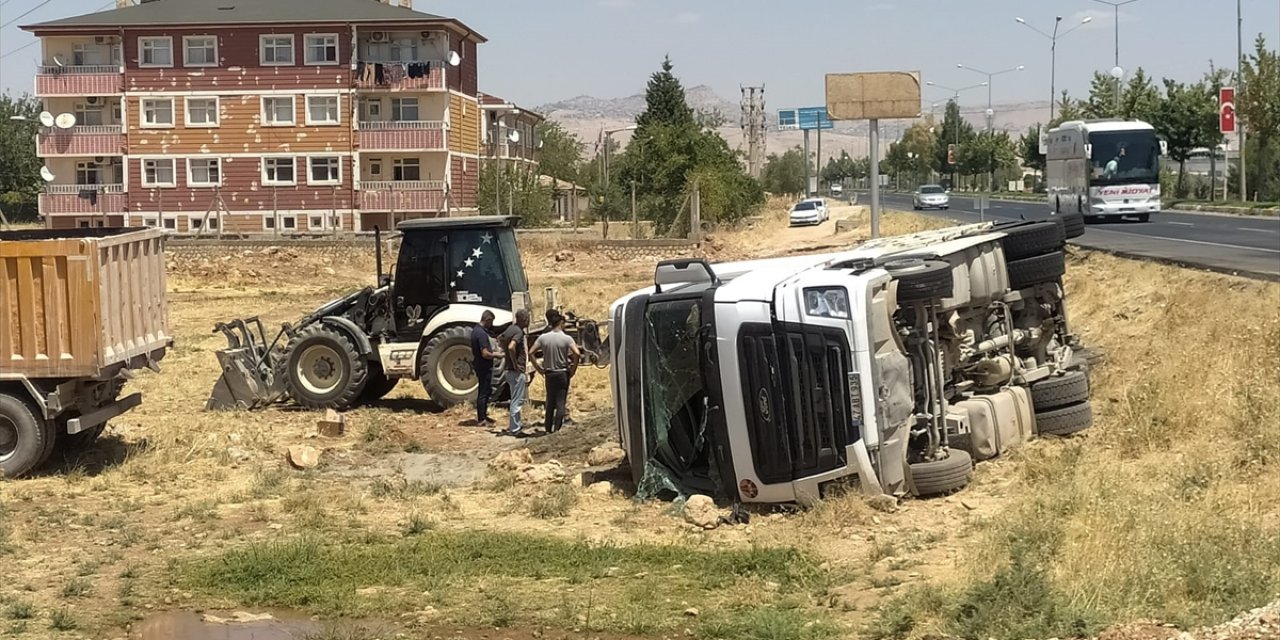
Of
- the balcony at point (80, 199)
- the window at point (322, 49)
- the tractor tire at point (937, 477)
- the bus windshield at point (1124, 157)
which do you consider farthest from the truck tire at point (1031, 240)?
the balcony at point (80, 199)

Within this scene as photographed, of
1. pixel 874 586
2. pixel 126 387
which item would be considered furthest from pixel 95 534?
pixel 126 387

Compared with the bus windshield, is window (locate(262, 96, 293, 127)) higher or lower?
higher

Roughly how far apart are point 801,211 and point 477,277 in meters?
51.6

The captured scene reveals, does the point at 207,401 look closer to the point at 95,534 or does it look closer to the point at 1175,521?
the point at 95,534

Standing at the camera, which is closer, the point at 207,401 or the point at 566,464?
the point at 566,464

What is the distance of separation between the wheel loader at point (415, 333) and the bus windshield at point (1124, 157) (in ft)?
97.4

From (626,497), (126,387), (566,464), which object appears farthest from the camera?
(126,387)

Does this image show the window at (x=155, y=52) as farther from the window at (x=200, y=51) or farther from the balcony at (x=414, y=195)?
the balcony at (x=414, y=195)

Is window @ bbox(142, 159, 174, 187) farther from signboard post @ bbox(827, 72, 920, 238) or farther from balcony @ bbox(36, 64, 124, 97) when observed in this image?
signboard post @ bbox(827, 72, 920, 238)

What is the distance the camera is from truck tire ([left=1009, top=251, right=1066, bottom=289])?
15.8 m

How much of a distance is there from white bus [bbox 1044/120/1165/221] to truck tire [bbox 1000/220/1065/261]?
98.9 feet

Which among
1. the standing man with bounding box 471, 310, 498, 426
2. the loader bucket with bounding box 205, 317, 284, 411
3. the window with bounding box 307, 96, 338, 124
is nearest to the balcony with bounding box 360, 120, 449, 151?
the window with bounding box 307, 96, 338, 124

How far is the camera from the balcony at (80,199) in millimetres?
64312

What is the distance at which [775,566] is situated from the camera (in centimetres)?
1045
